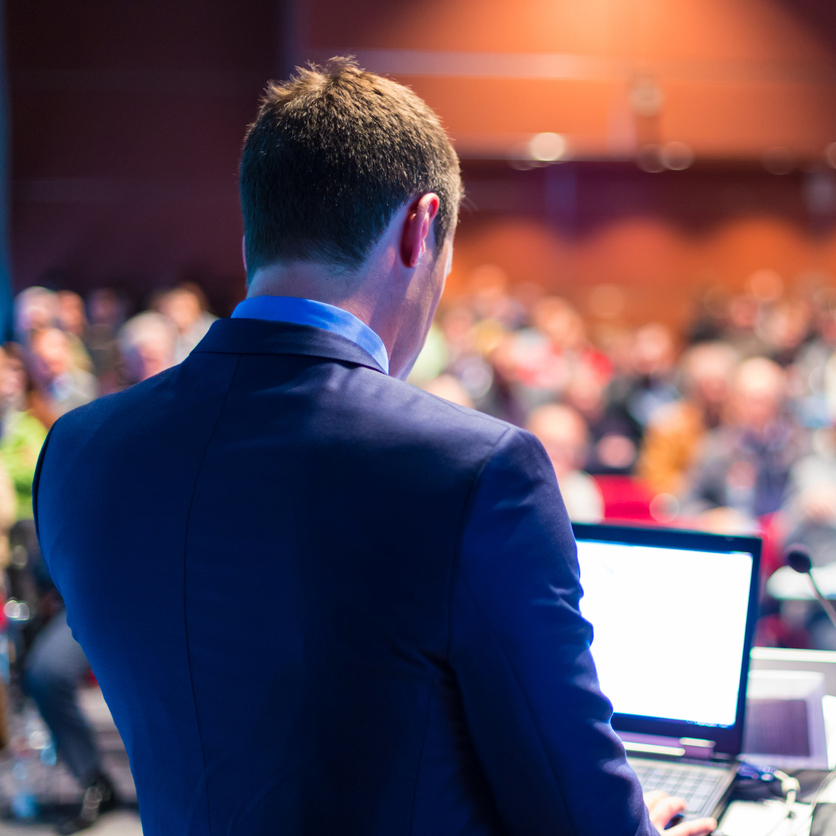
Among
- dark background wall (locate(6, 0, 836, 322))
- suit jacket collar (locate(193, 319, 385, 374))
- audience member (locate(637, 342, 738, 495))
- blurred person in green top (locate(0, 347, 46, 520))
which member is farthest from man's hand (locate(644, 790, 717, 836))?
dark background wall (locate(6, 0, 836, 322))

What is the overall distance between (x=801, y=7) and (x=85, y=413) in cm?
824

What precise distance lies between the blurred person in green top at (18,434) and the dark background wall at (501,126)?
435 cm

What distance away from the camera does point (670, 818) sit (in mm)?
991

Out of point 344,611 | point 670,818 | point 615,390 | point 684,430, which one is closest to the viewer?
point 344,611

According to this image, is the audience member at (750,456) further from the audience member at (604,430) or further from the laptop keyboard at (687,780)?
the laptop keyboard at (687,780)

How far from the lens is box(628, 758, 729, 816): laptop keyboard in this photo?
44.5 inches

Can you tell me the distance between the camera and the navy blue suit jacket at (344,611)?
64 cm

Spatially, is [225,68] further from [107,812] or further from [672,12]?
[107,812]

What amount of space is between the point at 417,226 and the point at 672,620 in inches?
29.5

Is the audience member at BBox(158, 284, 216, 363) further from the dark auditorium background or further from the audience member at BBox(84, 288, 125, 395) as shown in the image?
the audience member at BBox(84, 288, 125, 395)

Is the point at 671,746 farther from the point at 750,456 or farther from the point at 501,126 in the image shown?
the point at 501,126

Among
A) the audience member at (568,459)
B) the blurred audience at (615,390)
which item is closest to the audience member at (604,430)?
the blurred audience at (615,390)

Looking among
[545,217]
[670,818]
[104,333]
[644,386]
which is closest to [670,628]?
[670,818]

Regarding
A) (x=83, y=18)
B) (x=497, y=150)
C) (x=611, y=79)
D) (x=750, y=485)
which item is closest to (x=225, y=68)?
(x=83, y=18)
